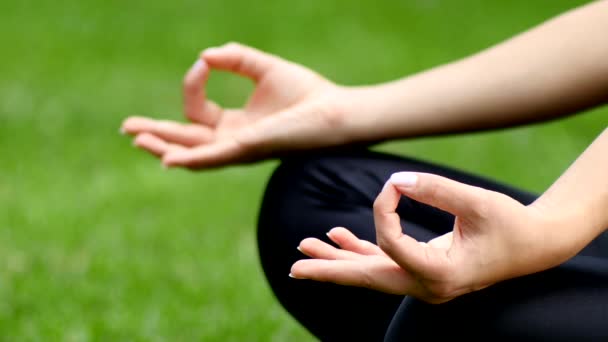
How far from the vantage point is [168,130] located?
5.83 ft

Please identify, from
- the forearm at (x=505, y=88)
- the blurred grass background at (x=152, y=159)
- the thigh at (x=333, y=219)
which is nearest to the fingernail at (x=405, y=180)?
the thigh at (x=333, y=219)

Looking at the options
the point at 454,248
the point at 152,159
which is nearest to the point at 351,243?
the point at 454,248

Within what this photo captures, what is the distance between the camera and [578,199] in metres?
1.10

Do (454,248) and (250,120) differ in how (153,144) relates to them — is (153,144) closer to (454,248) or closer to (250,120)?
(250,120)

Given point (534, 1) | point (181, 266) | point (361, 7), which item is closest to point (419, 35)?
point (361, 7)

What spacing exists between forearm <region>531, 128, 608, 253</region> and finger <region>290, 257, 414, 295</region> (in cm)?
17

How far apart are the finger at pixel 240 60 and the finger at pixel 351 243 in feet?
2.18

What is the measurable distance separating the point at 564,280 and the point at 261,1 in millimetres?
5647

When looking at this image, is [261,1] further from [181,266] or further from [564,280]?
[564,280]

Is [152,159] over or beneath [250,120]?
beneath

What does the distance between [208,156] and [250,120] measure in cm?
14

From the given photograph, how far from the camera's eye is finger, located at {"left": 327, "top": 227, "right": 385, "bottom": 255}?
1.15 m

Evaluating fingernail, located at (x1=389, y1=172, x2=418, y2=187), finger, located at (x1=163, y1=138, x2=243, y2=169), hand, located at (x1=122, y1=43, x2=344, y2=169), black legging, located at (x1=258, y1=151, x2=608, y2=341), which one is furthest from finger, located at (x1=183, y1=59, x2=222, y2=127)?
fingernail, located at (x1=389, y1=172, x2=418, y2=187)

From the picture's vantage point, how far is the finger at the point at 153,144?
1.76 m
